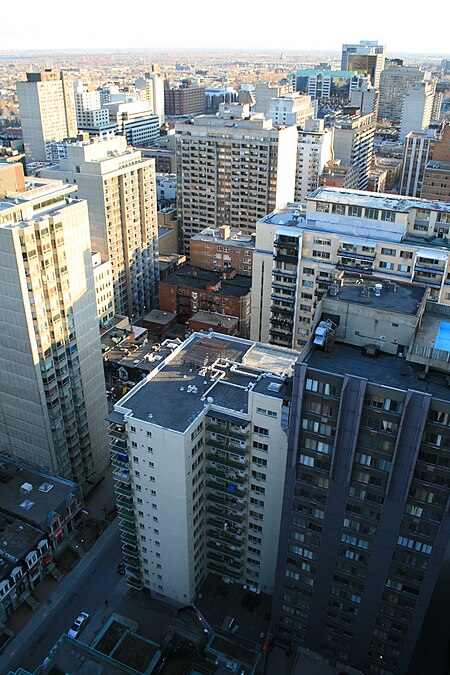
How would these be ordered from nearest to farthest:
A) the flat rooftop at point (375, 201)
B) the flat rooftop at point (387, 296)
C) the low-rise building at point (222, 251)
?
the flat rooftop at point (387, 296) < the flat rooftop at point (375, 201) < the low-rise building at point (222, 251)

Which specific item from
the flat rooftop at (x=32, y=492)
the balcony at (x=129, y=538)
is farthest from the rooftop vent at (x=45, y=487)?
the balcony at (x=129, y=538)

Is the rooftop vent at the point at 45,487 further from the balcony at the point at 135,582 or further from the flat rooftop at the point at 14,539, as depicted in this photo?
the balcony at the point at 135,582

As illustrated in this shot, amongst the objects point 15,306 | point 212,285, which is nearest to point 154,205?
point 212,285

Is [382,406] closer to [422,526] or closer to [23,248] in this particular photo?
[422,526]

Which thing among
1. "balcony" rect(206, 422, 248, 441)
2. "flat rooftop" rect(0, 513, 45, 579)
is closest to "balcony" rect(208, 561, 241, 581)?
"balcony" rect(206, 422, 248, 441)

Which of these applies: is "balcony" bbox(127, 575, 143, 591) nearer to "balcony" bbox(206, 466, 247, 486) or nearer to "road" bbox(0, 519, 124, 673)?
"road" bbox(0, 519, 124, 673)
